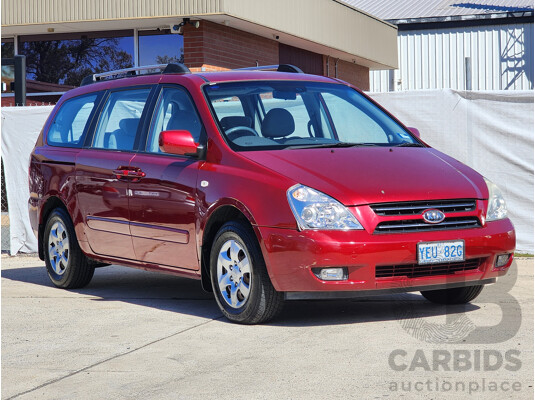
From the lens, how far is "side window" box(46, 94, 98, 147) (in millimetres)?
9164

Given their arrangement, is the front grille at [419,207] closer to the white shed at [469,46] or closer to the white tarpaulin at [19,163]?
the white tarpaulin at [19,163]

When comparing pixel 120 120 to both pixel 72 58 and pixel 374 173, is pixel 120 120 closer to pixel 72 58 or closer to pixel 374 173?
pixel 374 173

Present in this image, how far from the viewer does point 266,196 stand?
22.1 ft

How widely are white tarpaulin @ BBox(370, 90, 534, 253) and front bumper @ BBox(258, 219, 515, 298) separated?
4.29 metres

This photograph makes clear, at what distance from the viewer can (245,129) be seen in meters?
7.49

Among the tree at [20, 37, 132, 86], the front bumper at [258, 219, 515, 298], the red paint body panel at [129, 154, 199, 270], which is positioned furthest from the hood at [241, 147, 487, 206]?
the tree at [20, 37, 132, 86]

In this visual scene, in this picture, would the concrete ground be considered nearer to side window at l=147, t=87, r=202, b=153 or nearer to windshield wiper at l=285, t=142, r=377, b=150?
windshield wiper at l=285, t=142, r=377, b=150

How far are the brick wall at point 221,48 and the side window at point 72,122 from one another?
883 cm

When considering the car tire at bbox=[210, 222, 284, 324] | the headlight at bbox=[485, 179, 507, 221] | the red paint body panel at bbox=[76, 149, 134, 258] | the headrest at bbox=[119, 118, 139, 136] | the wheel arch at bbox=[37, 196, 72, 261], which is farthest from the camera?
the wheel arch at bbox=[37, 196, 72, 261]

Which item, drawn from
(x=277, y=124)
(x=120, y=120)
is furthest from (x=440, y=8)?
(x=277, y=124)

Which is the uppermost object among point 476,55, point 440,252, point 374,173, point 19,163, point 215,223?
point 476,55

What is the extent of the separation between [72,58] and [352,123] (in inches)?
527

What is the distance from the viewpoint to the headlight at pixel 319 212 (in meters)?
6.52

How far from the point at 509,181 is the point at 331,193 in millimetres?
4875
